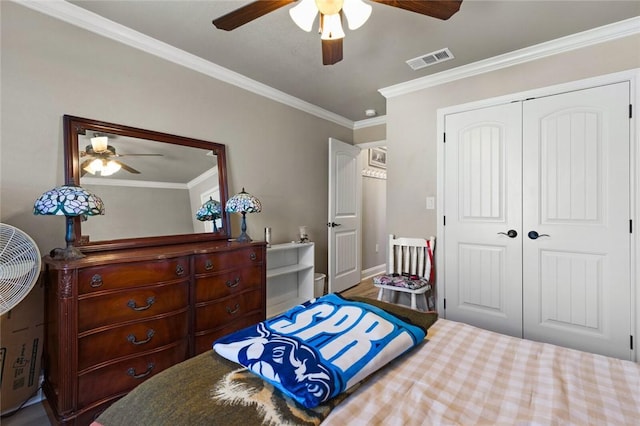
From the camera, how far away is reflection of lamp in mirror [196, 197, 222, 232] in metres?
2.71

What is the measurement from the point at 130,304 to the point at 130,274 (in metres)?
0.18

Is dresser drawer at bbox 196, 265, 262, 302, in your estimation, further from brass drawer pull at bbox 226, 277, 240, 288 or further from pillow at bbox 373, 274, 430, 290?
pillow at bbox 373, 274, 430, 290

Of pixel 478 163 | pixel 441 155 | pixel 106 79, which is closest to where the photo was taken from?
pixel 106 79

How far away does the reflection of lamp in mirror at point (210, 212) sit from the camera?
8.91 ft

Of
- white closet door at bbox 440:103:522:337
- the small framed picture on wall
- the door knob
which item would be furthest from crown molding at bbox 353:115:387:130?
the door knob

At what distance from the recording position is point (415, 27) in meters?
2.22

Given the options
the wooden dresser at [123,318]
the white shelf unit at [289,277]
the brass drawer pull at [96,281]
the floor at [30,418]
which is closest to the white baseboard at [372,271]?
the white shelf unit at [289,277]

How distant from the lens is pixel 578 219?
7.82 ft

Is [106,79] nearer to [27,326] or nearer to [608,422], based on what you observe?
[27,326]

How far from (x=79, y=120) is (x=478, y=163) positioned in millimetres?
3228

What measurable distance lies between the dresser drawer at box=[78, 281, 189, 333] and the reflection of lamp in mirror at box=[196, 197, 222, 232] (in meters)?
0.80

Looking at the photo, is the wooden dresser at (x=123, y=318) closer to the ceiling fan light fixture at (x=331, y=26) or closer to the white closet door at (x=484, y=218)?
the ceiling fan light fixture at (x=331, y=26)

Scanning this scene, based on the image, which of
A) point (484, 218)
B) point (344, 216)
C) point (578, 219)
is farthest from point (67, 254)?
point (578, 219)

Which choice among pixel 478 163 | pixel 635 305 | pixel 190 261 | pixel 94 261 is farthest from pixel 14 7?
pixel 635 305
